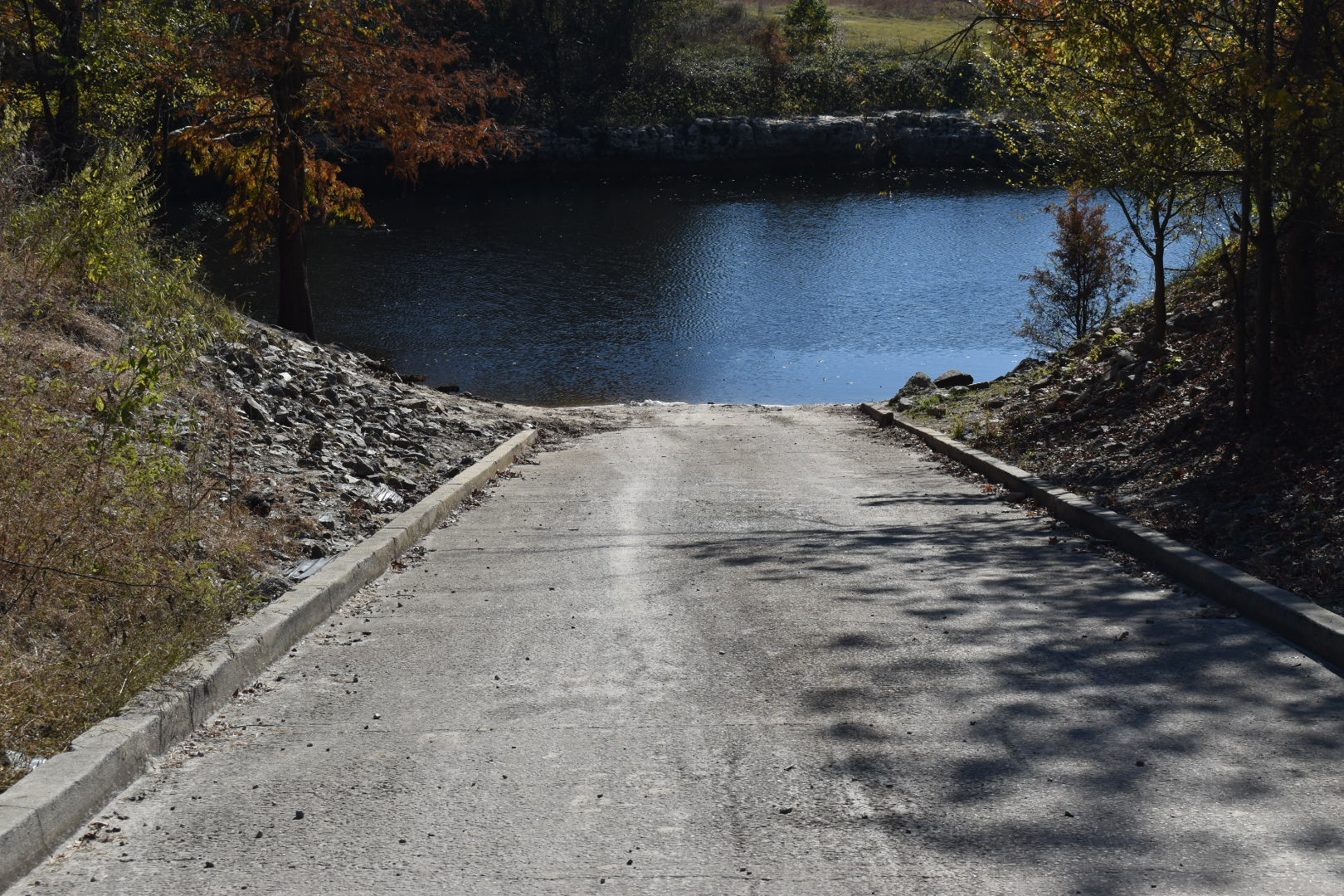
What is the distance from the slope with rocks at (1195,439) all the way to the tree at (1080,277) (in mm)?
8179

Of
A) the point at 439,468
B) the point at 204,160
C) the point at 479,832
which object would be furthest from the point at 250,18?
the point at 479,832

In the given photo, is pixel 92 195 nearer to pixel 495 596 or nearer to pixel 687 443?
pixel 495 596

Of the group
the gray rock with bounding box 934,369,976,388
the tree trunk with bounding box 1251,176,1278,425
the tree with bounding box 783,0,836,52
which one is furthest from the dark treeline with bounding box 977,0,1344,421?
the tree with bounding box 783,0,836,52

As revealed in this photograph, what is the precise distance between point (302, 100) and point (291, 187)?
1.20 meters

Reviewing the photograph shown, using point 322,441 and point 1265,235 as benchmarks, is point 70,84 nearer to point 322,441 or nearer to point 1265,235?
point 322,441

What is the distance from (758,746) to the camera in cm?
441

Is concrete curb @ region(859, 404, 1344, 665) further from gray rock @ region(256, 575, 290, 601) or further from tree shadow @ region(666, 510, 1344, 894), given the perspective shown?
gray rock @ region(256, 575, 290, 601)

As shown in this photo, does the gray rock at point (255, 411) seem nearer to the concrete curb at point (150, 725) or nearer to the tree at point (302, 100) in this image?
the concrete curb at point (150, 725)

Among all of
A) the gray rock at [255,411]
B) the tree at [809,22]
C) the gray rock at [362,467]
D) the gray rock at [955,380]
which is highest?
the tree at [809,22]

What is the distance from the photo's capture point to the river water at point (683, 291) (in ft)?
85.9

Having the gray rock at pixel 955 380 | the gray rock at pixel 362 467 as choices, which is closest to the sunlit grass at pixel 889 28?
the gray rock at pixel 955 380

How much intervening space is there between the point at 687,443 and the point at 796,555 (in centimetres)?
778

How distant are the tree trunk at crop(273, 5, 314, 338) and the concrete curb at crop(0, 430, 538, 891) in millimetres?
10507

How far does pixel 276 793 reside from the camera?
4129mm
